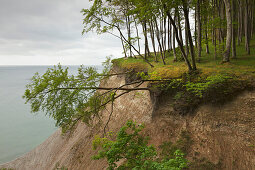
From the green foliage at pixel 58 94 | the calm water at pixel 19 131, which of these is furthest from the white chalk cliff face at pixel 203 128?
the calm water at pixel 19 131

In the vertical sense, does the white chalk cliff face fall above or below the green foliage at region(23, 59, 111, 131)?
below

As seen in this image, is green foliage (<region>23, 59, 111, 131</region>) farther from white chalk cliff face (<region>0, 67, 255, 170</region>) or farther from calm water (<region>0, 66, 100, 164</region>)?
calm water (<region>0, 66, 100, 164</region>)

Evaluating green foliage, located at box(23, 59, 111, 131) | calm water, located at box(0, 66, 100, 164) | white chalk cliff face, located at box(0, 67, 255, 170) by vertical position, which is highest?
green foliage, located at box(23, 59, 111, 131)

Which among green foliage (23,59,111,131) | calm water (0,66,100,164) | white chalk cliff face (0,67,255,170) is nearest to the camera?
white chalk cliff face (0,67,255,170)

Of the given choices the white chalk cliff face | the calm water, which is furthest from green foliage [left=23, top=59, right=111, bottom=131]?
the calm water

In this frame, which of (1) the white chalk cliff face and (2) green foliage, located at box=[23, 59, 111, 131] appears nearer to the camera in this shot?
(1) the white chalk cliff face

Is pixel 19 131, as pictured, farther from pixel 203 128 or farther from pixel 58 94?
pixel 203 128

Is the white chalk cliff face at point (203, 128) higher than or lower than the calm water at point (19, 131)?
higher

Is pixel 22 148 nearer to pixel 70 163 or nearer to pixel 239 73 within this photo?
pixel 70 163

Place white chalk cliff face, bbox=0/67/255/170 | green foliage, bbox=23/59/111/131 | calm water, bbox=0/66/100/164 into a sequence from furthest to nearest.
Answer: calm water, bbox=0/66/100/164
green foliage, bbox=23/59/111/131
white chalk cliff face, bbox=0/67/255/170

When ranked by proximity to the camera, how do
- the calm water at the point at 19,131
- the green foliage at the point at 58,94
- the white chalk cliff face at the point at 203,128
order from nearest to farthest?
the white chalk cliff face at the point at 203,128 → the green foliage at the point at 58,94 → the calm water at the point at 19,131

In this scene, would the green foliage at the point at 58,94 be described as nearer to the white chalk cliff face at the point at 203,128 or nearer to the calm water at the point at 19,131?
the white chalk cliff face at the point at 203,128

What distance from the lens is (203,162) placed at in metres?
6.67

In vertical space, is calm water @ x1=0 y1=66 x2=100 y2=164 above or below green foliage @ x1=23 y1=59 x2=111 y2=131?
below
